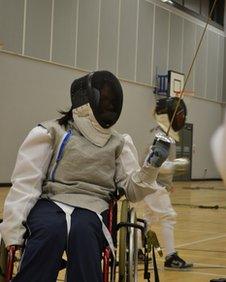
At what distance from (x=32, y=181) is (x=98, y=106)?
50cm

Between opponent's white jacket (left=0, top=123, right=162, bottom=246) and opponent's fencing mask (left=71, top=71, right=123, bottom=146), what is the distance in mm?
195

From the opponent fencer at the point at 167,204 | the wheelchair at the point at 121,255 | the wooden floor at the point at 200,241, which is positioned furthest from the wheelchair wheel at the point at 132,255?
the opponent fencer at the point at 167,204

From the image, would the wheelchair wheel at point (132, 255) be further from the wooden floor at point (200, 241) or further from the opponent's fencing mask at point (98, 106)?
the wooden floor at point (200, 241)

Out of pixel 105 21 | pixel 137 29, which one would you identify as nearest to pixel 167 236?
pixel 105 21

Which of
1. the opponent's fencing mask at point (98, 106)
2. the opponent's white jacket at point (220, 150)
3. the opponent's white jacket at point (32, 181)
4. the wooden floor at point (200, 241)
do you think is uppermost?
the opponent's fencing mask at point (98, 106)

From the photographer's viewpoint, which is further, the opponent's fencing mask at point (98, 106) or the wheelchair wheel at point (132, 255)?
the opponent's fencing mask at point (98, 106)

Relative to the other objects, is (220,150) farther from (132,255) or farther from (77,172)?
(77,172)

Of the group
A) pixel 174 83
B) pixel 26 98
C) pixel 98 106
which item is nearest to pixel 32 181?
pixel 98 106

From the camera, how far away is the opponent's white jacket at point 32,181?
8.60 feet

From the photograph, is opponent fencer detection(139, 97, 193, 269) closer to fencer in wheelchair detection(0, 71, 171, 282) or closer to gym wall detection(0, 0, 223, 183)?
fencer in wheelchair detection(0, 71, 171, 282)

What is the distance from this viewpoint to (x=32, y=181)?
9.04ft

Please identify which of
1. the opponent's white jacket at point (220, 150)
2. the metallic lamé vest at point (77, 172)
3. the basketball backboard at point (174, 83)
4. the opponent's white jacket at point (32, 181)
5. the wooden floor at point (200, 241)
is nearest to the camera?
the opponent's white jacket at point (220, 150)

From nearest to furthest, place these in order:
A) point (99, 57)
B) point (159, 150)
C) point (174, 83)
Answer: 1. point (159, 150)
2. point (99, 57)
3. point (174, 83)

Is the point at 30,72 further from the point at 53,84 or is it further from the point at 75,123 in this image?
the point at 75,123
